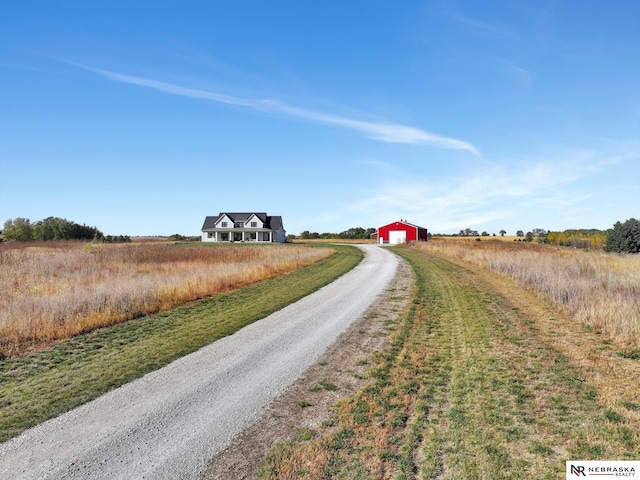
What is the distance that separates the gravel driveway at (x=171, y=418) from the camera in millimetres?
4145

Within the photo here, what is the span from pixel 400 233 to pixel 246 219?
2903 cm

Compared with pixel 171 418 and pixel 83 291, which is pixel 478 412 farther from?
pixel 83 291

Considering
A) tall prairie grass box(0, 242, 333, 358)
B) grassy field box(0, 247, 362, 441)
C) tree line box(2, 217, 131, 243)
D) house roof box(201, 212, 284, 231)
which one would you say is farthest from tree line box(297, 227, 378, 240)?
grassy field box(0, 247, 362, 441)

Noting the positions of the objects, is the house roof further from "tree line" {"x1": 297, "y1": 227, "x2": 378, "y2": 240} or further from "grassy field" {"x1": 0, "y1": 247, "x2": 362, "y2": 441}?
"grassy field" {"x1": 0, "y1": 247, "x2": 362, "y2": 441}

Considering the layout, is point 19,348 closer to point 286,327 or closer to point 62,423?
point 62,423

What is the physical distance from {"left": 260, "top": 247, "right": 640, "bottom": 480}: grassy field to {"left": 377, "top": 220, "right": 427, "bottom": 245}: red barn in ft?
185

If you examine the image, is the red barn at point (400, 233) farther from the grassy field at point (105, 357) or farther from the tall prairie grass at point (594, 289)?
the grassy field at point (105, 357)

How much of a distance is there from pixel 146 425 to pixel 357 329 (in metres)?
6.00

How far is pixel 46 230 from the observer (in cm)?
5803

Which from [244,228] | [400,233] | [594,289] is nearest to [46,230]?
[244,228]

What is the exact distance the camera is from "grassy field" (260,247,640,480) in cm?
418

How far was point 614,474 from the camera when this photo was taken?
4195mm

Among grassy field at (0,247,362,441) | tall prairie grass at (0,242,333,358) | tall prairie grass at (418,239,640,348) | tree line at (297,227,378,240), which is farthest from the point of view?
tree line at (297,227,378,240)

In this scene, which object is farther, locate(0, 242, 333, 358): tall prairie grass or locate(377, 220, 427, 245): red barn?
locate(377, 220, 427, 245): red barn
